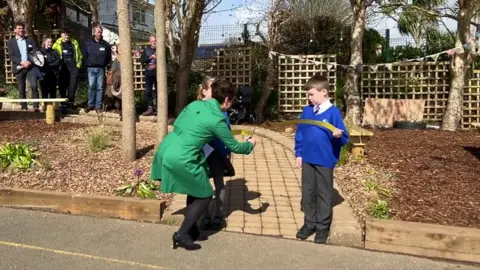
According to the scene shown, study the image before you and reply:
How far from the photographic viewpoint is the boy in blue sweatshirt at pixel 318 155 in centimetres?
442

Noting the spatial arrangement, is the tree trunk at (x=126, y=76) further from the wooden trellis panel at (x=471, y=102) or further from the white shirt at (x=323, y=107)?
the wooden trellis panel at (x=471, y=102)

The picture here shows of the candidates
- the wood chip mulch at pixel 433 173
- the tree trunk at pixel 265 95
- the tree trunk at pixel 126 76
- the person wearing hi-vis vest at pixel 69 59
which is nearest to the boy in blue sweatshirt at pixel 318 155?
the wood chip mulch at pixel 433 173

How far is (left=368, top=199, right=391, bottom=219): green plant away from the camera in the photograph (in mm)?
4824

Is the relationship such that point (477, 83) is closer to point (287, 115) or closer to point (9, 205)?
point (287, 115)

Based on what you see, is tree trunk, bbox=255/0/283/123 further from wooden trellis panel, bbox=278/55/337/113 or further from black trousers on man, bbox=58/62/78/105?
black trousers on man, bbox=58/62/78/105

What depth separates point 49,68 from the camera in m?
10.6

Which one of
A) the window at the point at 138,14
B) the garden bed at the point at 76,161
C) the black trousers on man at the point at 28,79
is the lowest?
the garden bed at the point at 76,161

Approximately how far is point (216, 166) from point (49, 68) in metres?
7.26

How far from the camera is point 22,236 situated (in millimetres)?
4566

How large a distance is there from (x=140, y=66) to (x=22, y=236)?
31.7ft

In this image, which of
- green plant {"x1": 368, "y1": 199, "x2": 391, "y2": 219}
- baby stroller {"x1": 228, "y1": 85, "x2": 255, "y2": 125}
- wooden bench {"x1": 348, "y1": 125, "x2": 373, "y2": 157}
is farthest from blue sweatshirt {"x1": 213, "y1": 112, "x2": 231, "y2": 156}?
baby stroller {"x1": 228, "y1": 85, "x2": 255, "y2": 125}

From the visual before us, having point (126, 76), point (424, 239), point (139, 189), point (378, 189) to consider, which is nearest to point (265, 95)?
point (126, 76)

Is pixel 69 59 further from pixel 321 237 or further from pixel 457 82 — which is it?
pixel 457 82

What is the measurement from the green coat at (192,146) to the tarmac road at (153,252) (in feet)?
1.86
